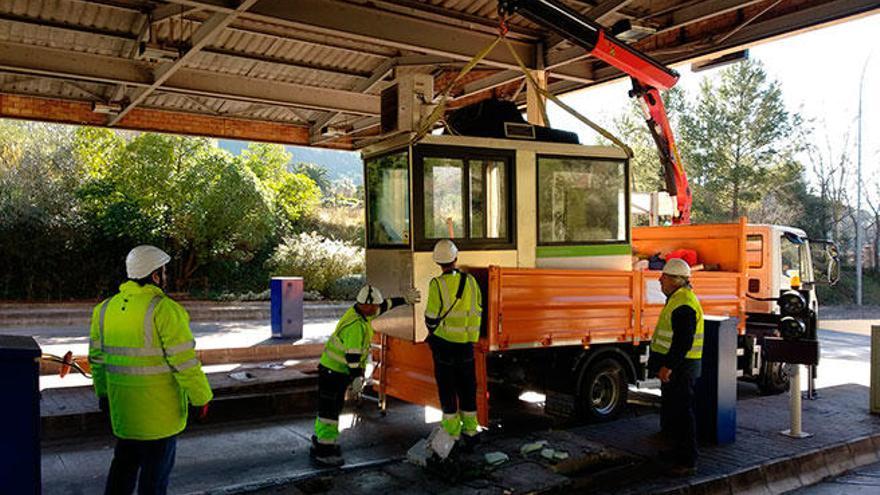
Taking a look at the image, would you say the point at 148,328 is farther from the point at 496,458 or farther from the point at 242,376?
Answer: the point at 242,376

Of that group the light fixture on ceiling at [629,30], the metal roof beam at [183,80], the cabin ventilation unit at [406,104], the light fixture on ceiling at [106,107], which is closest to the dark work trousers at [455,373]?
the cabin ventilation unit at [406,104]

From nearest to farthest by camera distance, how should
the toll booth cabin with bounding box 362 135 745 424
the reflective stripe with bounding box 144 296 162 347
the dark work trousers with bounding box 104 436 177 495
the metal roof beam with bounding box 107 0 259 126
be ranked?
the reflective stripe with bounding box 144 296 162 347
the dark work trousers with bounding box 104 436 177 495
the toll booth cabin with bounding box 362 135 745 424
the metal roof beam with bounding box 107 0 259 126

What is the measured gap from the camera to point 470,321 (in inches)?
236

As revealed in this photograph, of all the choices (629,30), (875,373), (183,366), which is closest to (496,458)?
(183,366)

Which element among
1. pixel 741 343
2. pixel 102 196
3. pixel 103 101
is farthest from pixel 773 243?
pixel 102 196

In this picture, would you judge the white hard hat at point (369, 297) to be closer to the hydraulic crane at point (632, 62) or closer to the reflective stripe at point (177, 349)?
the reflective stripe at point (177, 349)

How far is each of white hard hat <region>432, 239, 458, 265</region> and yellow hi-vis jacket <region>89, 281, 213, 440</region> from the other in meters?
2.62

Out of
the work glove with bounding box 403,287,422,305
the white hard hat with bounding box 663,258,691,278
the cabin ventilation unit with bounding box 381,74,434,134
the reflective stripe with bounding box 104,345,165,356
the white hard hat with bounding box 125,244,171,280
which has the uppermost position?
the cabin ventilation unit with bounding box 381,74,434,134

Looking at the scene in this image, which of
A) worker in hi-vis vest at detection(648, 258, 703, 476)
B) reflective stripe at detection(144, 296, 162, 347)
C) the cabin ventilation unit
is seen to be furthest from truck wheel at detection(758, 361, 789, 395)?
reflective stripe at detection(144, 296, 162, 347)

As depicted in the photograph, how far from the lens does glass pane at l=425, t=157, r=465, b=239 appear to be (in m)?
6.66

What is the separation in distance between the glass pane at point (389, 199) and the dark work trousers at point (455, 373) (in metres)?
1.21

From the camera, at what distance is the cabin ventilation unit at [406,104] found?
6.87 m

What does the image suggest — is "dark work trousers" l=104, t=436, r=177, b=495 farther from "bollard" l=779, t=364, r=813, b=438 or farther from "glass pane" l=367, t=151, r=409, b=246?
"bollard" l=779, t=364, r=813, b=438

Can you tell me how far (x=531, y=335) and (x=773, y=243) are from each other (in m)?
4.90
